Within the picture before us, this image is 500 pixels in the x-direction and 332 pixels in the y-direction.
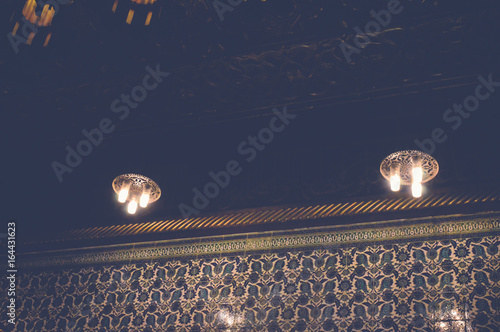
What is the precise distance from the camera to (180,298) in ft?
15.2

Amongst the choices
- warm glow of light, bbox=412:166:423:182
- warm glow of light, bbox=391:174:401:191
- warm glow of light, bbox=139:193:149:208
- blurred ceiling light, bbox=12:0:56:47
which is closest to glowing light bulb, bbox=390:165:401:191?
warm glow of light, bbox=391:174:401:191

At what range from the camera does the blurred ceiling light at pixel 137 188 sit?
4.66 m

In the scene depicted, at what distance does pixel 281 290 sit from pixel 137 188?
1.33 m

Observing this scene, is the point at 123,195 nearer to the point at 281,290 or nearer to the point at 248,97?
the point at 248,97

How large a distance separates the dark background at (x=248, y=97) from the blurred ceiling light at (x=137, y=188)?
41 centimetres

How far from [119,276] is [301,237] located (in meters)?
1.47

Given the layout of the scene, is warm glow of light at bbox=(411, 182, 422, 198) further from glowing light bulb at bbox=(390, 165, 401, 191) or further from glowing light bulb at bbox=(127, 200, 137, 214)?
glowing light bulb at bbox=(127, 200, 137, 214)

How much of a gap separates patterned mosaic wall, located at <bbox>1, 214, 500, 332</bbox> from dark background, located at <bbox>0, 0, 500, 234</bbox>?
0.50 metres

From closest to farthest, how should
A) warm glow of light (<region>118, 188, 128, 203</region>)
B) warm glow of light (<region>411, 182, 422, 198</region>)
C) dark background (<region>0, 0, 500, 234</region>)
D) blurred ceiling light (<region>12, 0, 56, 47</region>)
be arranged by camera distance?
blurred ceiling light (<region>12, 0, 56, 47</region>) < warm glow of light (<region>411, 182, 422, 198</region>) < dark background (<region>0, 0, 500, 234</region>) < warm glow of light (<region>118, 188, 128, 203</region>)

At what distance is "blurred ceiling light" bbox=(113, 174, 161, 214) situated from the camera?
466cm

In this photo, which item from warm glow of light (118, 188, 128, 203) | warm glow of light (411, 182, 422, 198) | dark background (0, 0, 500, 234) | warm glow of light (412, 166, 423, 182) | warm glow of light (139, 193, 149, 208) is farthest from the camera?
warm glow of light (139, 193, 149, 208)

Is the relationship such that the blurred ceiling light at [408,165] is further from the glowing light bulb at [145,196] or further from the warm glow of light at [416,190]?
the glowing light bulb at [145,196]

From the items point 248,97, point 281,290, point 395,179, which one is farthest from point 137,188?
point 395,179

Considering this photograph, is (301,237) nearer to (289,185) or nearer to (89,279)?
(289,185)
